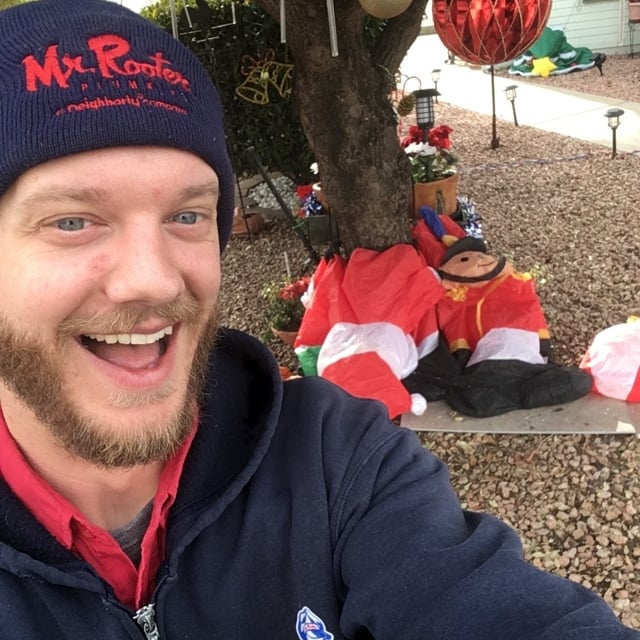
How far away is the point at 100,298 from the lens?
1.19 m

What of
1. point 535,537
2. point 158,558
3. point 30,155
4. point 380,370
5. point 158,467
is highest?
point 30,155

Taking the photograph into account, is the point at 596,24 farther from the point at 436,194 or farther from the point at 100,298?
the point at 100,298

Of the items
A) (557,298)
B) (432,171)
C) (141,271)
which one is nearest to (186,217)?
(141,271)

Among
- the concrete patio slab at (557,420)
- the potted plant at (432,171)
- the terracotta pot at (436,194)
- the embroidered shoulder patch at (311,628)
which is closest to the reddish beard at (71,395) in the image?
the embroidered shoulder patch at (311,628)

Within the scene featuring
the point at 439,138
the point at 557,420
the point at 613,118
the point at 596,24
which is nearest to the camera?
the point at 557,420

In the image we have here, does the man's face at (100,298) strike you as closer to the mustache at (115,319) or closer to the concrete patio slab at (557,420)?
the mustache at (115,319)

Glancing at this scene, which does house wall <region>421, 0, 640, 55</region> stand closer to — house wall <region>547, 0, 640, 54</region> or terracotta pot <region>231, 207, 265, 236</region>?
house wall <region>547, 0, 640, 54</region>

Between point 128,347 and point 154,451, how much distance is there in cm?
20

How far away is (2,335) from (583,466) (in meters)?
2.68

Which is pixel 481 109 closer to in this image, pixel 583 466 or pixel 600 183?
pixel 600 183

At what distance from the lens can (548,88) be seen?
11.6m

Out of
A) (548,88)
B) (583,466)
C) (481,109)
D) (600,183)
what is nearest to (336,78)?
(583,466)

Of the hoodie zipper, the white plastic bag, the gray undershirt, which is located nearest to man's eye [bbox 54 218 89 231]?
the gray undershirt

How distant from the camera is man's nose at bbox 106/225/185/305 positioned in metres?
1.18
